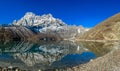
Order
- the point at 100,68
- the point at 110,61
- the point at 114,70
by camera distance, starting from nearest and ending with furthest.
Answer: the point at 114,70
the point at 100,68
the point at 110,61

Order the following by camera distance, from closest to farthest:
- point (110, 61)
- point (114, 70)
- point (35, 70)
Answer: point (114, 70) < point (110, 61) < point (35, 70)

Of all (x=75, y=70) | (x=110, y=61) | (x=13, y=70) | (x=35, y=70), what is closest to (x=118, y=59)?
(x=110, y=61)

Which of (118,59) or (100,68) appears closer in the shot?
(100,68)

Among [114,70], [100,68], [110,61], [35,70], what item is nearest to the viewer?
[114,70]

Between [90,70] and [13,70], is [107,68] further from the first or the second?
[13,70]

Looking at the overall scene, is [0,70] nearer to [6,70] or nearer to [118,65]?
[6,70]

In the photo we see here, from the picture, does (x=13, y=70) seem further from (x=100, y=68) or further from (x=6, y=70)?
(x=100, y=68)

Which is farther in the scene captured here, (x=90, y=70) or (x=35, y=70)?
(x=35, y=70)

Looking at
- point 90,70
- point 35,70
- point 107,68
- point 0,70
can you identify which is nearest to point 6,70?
point 0,70
